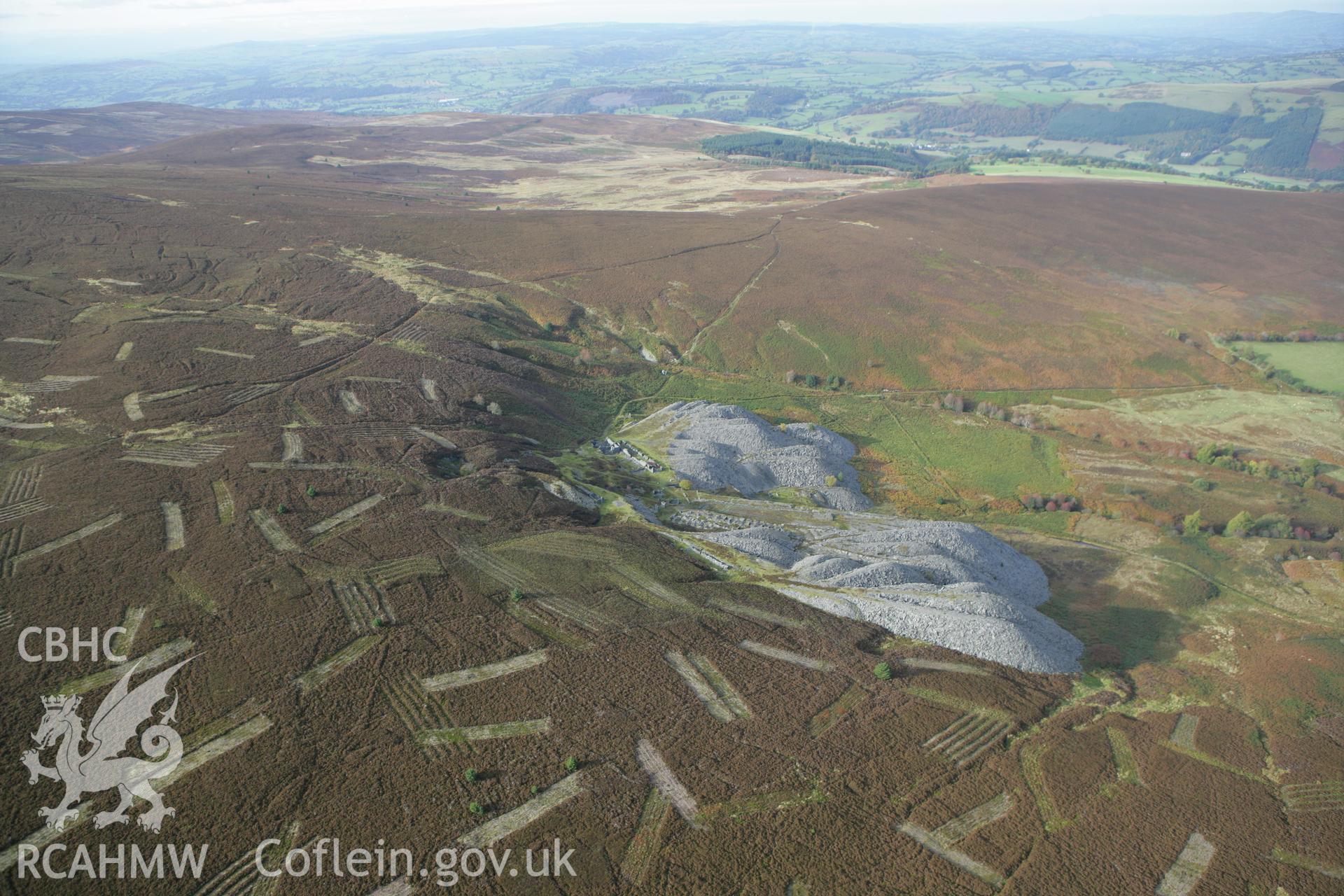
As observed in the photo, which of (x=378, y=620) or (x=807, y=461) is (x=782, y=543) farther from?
(x=378, y=620)

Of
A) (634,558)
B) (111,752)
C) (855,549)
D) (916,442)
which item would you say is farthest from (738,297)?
(111,752)

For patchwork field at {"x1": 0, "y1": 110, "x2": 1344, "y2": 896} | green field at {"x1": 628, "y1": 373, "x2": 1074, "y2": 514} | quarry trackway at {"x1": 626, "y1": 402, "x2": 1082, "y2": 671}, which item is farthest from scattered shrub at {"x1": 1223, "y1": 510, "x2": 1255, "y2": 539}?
quarry trackway at {"x1": 626, "y1": 402, "x2": 1082, "y2": 671}

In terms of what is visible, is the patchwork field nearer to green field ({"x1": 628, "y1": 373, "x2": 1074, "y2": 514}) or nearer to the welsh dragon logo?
green field ({"x1": 628, "y1": 373, "x2": 1074, "y2": 514})

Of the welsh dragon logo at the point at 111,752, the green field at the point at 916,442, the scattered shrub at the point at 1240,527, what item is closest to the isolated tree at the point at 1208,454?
the green field at the point at 916,442

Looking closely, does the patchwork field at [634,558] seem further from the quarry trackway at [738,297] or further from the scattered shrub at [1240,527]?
the scattered shrub at [1240,527]

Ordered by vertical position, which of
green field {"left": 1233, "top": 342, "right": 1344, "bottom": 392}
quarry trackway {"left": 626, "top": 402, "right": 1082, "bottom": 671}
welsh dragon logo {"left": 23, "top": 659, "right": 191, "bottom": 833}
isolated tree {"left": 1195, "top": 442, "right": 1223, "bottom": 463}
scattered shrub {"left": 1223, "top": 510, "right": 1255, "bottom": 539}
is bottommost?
green field {"left": 1233, "top": 342, "right": 1344, "bottom": 392}
